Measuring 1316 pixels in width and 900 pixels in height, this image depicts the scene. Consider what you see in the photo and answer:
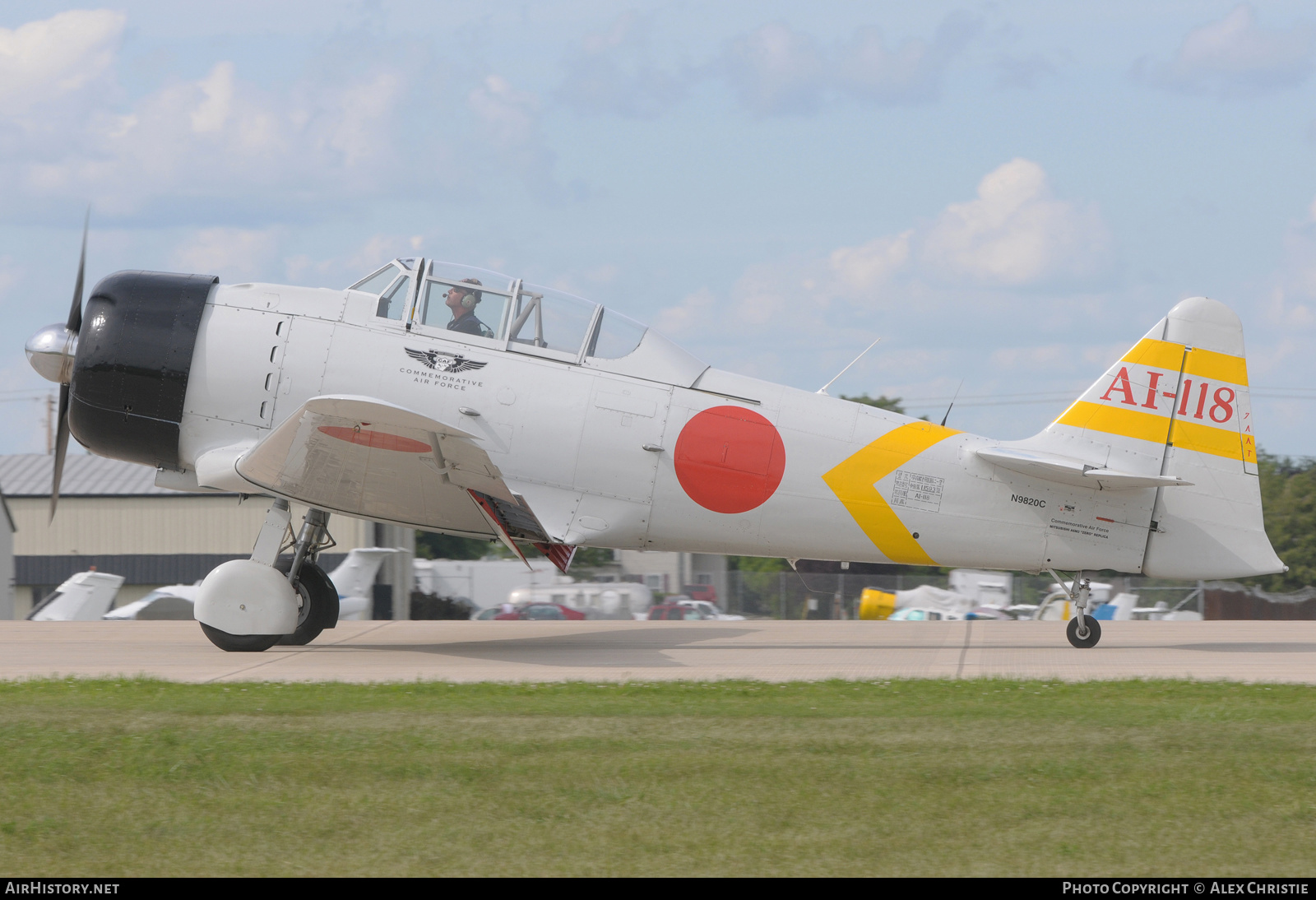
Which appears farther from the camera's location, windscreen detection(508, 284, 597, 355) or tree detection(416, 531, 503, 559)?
tree detection(416, 531, 503, 559)

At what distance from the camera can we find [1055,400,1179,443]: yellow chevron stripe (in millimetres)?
10703

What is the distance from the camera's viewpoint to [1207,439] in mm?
10695

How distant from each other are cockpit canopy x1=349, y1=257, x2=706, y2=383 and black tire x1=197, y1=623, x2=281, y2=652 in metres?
2.77

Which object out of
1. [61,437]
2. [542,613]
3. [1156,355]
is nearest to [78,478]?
[542,613]

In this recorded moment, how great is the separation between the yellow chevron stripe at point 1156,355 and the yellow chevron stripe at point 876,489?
197cm

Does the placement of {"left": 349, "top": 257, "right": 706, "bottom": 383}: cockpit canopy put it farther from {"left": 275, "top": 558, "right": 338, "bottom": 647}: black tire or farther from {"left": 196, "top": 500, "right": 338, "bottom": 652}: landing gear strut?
{"left": 275, "top": 558, "right": 338, "bottom": 647}: black tire

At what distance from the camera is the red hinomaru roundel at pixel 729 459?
1034 centimetres

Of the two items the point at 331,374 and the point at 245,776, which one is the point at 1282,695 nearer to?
the point at 245,776

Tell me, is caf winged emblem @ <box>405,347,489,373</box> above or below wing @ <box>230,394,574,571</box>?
above

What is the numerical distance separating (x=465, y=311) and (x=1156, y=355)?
6084 millimetres

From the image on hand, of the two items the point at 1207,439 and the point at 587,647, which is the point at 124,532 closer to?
the point at 587,647

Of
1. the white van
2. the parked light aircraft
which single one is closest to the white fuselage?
the parked light aircraft
